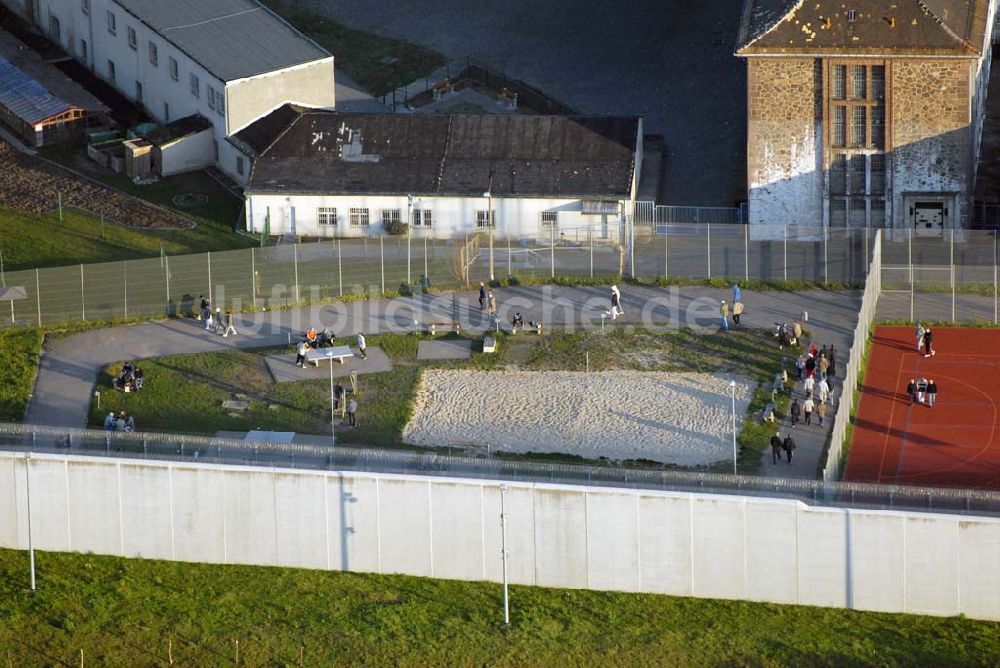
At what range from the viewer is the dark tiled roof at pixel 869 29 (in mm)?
97375

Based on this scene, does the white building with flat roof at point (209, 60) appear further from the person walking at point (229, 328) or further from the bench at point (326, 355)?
the bench at point (326, 355)

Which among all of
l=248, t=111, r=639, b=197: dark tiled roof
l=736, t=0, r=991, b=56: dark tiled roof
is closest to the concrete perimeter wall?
l=248, t=111, r=639, b=197: dark tiled roof

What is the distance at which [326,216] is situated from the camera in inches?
3957

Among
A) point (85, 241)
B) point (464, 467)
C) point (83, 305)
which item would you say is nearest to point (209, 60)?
point (85, 241)

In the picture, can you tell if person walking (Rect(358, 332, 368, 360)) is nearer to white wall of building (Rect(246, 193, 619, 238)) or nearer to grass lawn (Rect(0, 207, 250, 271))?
white wall of building (Rect(246, 193, 619, 238))

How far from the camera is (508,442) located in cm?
8394

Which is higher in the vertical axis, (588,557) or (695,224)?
(695,224)

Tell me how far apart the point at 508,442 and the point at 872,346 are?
14.6 meters

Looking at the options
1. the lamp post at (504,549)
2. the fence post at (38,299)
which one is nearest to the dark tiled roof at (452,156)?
the fence post at (38,299)

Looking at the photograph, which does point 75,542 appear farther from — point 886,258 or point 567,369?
point 886,258

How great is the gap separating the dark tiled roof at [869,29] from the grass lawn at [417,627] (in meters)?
29.2

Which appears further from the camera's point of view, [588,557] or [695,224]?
[695,224]

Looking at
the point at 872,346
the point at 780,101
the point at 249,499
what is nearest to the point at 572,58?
the point at 780,101

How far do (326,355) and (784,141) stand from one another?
67.9ft
